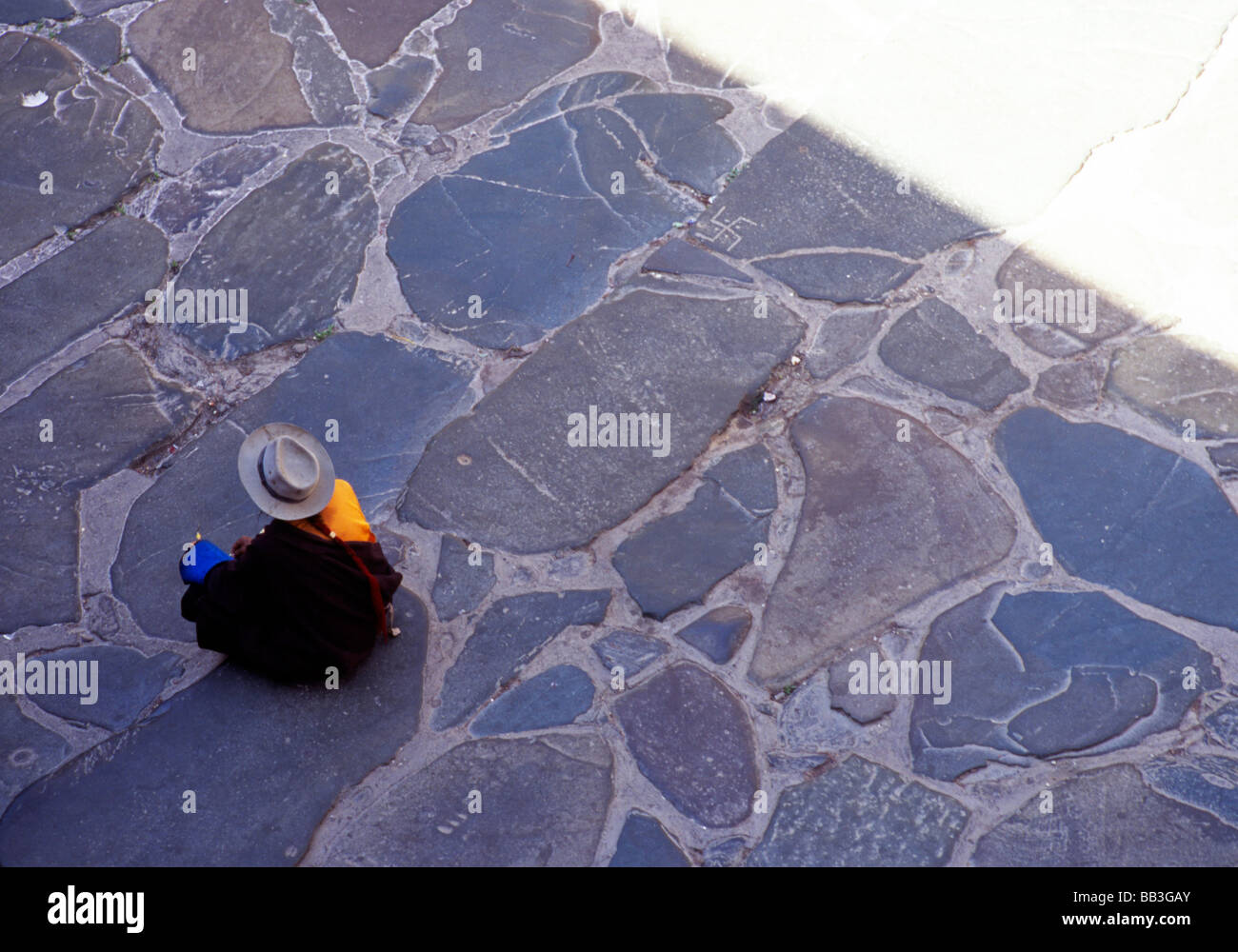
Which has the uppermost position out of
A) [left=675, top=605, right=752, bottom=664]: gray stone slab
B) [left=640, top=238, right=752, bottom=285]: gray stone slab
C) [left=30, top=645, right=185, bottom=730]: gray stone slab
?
[left=640, top=238, right=752, bottom=285]: gray stone slab

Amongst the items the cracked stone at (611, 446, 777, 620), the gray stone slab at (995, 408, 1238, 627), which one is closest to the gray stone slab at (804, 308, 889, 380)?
the cracked stone at (611, 446, 777, 620)

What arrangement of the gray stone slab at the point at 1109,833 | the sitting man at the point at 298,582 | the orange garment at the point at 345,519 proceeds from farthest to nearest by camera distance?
the orange garment at the point at 345,519 → the sitting man at the point at 298,582 → the gray stone slab at the point at 1109,833

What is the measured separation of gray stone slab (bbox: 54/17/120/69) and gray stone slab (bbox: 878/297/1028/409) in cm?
386

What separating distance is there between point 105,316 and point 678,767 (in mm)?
2799

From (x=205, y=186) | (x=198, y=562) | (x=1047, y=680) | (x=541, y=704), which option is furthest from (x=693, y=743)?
(x=205, y=186)

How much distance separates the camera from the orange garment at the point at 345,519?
3068 mm

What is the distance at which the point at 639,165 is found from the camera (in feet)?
14.3

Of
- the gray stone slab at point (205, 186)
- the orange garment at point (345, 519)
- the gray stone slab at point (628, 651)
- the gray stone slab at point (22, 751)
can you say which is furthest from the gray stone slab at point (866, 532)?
the gray stone slab at point (205, 186)

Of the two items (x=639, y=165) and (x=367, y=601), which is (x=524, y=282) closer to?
(x=639, y=165)

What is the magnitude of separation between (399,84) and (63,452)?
7.26 ft

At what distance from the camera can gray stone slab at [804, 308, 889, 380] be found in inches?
147

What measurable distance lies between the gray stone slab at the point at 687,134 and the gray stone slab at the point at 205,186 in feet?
5.21

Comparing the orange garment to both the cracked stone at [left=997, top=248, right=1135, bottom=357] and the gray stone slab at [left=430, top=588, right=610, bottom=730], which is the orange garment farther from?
the cracked stone at [left=997, top=248, right=1135, bottom=357]

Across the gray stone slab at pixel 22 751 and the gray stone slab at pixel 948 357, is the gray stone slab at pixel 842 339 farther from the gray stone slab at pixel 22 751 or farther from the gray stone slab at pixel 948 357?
the gray stone slab at pixel 22 751
